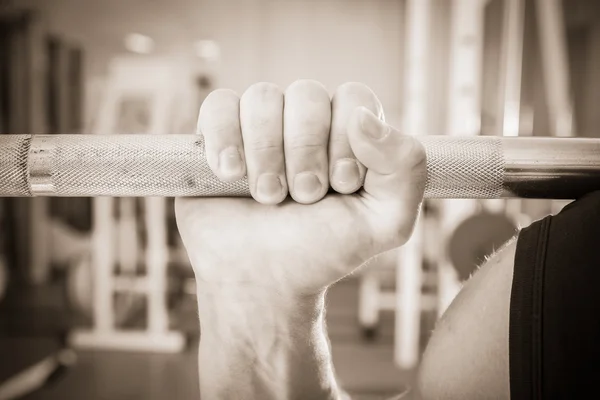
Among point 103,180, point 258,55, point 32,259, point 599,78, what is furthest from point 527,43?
point 32,259

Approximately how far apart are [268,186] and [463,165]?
0.23 meters

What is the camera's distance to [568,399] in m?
0.46

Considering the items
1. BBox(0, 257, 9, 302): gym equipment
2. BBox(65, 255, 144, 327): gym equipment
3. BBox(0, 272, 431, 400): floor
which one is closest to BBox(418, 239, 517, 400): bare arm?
BBox(0, 272, 431, 400): floor

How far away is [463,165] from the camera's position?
497mm

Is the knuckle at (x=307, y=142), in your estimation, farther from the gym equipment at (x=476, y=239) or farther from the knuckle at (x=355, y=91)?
the gym equipment at (x=476, y=239)

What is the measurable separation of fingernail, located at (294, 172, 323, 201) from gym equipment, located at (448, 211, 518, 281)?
1.33 meters

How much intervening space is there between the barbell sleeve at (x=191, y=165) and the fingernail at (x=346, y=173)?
91 mm

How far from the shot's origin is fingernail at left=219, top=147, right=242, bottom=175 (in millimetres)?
453

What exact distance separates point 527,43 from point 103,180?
349 centimetres

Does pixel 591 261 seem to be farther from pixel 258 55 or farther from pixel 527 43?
pixel 258 55

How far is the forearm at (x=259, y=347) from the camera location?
586 mm

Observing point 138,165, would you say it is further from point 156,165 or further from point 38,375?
point 38,375

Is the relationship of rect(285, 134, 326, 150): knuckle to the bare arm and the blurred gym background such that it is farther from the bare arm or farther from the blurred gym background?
the blurred gym background

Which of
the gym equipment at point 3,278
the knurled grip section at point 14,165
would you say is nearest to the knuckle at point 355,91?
the knurled grip section at point 14,165
